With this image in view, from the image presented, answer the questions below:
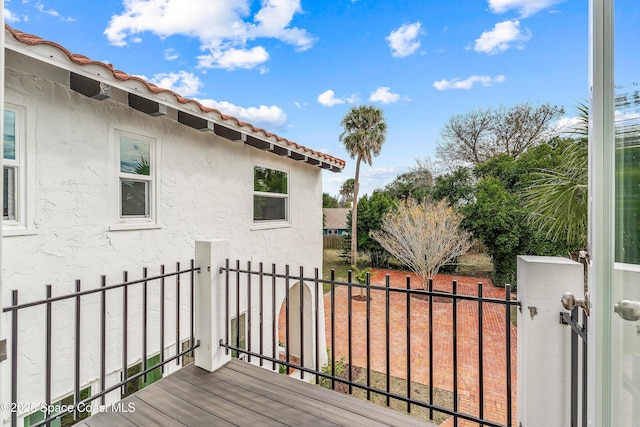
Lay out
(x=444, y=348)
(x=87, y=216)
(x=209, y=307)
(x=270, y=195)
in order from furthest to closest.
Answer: (x=444, y=348), (x=270, y=195), (x=87, y=216), (x=209, y=307)

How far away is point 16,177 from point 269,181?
390 cm

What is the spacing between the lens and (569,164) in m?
4.29

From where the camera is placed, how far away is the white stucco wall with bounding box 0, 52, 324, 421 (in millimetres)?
2656

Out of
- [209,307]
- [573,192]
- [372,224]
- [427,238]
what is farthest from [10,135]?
[372,224]

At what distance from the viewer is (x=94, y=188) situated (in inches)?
126

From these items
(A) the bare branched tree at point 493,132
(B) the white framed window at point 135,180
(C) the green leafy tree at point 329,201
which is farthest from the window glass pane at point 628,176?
(C) the green leafy tree at point 329,201

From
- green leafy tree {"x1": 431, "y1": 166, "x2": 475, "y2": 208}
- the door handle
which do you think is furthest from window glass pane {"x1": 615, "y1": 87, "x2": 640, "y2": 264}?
green leafy tree {"x1": 431, "y1": 166, "x2": 475, "y2": 208}

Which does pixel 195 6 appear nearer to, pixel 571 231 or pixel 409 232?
pixel 571 231

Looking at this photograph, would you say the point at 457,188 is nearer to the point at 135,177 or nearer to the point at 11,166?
the point at 135,177

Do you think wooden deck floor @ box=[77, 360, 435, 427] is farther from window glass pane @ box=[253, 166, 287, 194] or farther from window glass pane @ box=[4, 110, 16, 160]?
window glass pane @ box=[253, 166, 287, 194]

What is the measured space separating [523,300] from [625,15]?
57.3 inches

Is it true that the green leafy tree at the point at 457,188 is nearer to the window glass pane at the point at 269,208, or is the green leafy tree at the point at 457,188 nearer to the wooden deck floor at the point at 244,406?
the window glass pane at the point at 269,208

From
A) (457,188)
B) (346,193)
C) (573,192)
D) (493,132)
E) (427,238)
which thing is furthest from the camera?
(346,193)

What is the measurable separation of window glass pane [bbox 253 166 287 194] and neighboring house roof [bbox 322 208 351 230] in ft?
65.5
